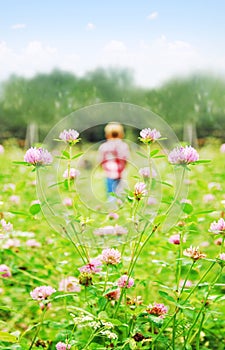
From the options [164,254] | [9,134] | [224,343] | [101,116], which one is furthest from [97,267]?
[9,134]

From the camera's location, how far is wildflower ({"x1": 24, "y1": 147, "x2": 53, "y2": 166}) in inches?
30.0

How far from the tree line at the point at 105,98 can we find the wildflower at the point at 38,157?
3.17 m

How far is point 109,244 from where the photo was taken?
0.96 m

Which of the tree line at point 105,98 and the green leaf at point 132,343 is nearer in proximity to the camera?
the green leaf at point 132,343

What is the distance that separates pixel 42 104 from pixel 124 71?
99 centimetres

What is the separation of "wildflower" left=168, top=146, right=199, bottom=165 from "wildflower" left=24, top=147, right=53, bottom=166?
0.18m

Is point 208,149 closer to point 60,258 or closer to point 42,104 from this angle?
point 42,104

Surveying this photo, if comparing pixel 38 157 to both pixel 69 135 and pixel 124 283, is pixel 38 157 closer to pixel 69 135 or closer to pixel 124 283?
pixel 69 135

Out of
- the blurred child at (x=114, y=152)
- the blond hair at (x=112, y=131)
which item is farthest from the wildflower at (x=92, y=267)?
the blond hair at (x=112, y=131)

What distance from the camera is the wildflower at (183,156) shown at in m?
0.78

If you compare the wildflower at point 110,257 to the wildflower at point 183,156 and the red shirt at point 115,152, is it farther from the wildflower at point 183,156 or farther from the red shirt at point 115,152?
the red shirt at point 115,152

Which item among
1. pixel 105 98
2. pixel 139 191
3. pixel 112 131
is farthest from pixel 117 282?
pixel 105 98

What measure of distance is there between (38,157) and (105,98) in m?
3.55

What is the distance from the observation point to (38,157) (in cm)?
76
